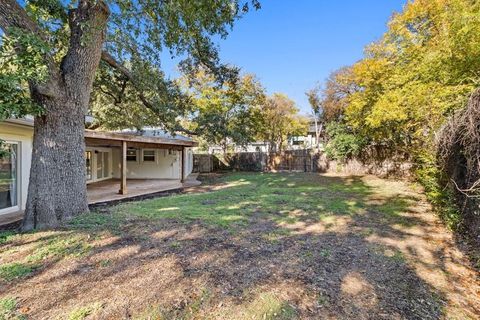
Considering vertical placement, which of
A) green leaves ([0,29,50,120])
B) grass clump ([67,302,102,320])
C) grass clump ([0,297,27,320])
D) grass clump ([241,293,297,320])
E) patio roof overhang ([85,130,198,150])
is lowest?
grass clump ([241,293,297,320])

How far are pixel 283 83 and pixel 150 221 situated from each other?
21612mm

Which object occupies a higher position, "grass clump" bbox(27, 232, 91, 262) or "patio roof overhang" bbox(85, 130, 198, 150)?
"patio roof overhang" bbox(85, 130, 198, 150)

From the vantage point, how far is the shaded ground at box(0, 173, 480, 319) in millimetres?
2441

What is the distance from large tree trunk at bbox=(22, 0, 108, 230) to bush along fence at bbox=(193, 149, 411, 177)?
13.5 m

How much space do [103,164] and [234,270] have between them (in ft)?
42.9

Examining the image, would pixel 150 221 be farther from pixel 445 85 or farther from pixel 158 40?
pixel 445 85

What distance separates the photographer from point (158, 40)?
6.79m

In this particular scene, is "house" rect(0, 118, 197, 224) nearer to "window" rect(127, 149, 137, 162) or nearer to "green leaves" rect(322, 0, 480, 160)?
"window" rect(127, 149, 137, 162)

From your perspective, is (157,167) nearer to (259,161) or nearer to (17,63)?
(259,161)

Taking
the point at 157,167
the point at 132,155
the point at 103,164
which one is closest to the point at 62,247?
the point at 103,164

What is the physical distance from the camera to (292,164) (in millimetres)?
19516

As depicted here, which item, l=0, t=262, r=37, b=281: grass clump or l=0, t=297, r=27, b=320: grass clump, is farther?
l=0, t=262, r=37, b=281: grass clump

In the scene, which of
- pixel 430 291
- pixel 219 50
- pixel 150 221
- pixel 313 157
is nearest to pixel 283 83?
pixel 313 157

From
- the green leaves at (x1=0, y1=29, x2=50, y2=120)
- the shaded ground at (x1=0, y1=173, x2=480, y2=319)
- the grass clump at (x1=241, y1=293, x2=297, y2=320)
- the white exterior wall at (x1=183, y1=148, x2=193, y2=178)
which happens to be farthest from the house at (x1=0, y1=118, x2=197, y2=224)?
the grass clump at (x1=241, y1=293, x2=297, y2=320)
